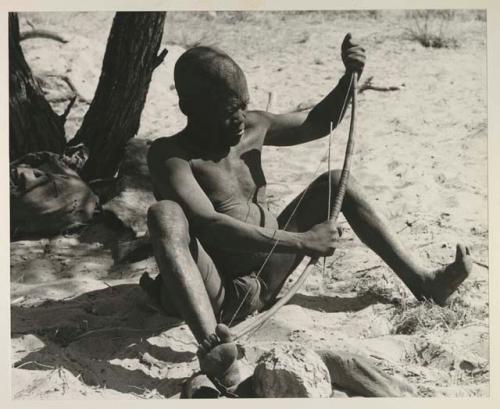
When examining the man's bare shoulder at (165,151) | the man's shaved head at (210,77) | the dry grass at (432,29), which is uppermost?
the man's shaved head at (210,77)

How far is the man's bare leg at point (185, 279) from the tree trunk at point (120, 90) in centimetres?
188

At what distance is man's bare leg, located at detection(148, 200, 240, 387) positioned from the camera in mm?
4973

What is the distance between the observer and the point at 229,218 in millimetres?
5227

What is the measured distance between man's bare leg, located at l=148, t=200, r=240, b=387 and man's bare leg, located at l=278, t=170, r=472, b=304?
71 centimetres

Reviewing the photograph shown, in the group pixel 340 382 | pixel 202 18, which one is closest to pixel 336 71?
pixel 202 18

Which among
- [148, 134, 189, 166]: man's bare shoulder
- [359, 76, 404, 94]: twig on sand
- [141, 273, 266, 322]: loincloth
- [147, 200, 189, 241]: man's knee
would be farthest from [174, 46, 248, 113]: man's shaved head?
[359, 76, 404, 94]: twig on sand

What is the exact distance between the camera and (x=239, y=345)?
212 inches

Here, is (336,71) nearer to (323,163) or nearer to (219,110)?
(323,163)

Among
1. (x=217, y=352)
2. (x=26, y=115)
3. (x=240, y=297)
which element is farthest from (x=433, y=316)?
(x=26, y=115)

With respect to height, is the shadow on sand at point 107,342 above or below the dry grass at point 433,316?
below

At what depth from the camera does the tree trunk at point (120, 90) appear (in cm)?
678

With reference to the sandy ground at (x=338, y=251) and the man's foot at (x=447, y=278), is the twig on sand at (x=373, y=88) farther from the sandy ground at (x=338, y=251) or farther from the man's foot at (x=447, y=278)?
the man's foot at (x=447, y=278)

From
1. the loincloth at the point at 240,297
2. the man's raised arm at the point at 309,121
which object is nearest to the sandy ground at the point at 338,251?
the loincloth at the point at 240,297

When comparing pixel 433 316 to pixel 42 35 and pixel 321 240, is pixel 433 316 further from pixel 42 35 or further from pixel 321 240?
pixel 42 35
